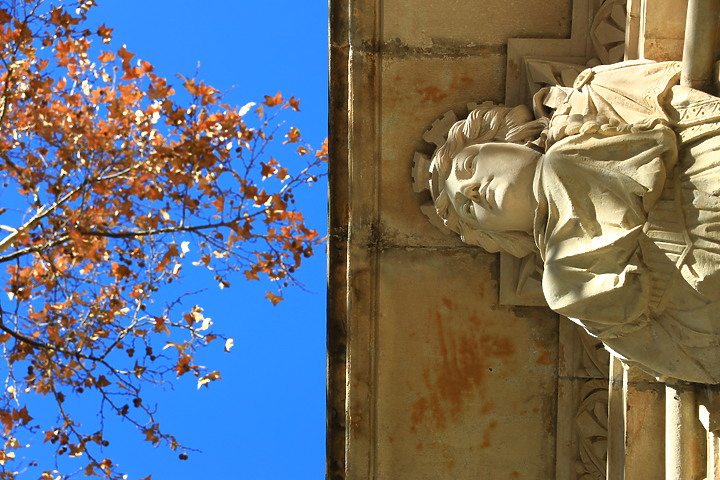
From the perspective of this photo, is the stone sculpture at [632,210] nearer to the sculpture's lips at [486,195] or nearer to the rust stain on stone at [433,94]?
the sculpture's lips at [486,195]

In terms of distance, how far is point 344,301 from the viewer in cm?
518

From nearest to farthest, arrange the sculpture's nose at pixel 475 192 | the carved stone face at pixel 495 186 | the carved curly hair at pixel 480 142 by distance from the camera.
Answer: the carved stone face at pixel 495 186, the sculpture's nose at pixel 475 192, the carved curly hair at pixel 480 142

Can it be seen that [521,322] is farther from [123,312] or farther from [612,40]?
[123,312]

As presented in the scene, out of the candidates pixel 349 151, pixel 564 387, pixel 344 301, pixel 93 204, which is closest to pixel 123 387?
pixel 93 204

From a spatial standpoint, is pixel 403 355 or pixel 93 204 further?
pixel 93 204

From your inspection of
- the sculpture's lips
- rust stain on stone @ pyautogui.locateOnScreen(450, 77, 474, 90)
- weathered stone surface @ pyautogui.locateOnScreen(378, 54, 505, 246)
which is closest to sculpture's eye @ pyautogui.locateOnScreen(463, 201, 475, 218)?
the sculpture's lips

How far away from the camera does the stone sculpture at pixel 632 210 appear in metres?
3.52

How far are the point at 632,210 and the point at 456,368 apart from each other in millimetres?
1957

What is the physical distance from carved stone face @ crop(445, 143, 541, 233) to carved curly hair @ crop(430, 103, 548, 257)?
152 mm

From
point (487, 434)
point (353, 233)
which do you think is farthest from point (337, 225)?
point (487, 434)

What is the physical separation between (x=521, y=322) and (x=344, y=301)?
3.84ft

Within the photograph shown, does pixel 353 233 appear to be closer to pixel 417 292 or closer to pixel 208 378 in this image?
pixel 417 292

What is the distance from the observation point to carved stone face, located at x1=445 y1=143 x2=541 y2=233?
13.4 ft

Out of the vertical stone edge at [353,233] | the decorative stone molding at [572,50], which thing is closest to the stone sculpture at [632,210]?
the decorative stone molding at [572,50]
